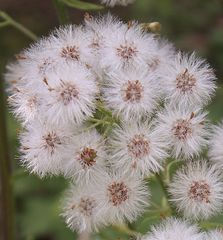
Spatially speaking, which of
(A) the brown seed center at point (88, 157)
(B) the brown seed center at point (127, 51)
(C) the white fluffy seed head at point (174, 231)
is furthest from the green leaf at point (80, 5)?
(C) the white fluffy seed head at point (174, 231)

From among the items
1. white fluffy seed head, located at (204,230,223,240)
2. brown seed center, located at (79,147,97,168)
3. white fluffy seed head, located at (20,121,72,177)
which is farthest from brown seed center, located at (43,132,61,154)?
white fluffy seed head, located at (204,230,223,240)

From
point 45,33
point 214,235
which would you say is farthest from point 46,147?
point 45,33

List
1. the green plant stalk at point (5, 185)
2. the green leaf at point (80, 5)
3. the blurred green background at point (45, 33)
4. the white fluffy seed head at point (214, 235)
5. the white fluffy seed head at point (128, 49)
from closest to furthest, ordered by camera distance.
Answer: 1. the white fluffy seed head at point (214, 235)
2. the white fluffy seed head at point (128, 49)
3. the green leaf at point (80, 5)
4. the green plant stalk at point (5, 185)
5. the blurred green background at point (45, 33)

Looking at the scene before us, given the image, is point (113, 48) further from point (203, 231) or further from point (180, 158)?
point (203, 231)

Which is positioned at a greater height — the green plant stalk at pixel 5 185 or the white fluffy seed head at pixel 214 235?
the green plant stalk at pixel 5 185

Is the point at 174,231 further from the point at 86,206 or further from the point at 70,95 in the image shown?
the point at 70,95

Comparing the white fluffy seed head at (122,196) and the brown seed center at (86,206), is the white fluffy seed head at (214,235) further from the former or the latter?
the brown seed center at (86,206)

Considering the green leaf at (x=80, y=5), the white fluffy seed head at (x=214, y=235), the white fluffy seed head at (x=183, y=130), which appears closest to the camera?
the white fluffy seed head at (x=214, y=235)
